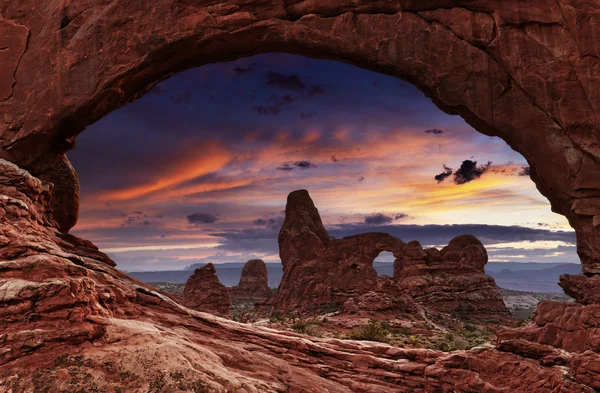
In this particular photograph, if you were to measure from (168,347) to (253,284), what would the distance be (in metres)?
74.4

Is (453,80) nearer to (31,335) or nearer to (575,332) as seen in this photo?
(575,332)

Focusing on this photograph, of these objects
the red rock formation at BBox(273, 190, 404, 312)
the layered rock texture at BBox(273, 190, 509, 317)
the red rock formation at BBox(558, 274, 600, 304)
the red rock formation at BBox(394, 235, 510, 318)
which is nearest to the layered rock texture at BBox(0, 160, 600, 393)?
the red rock formation at BBox(558, 274, 600, 304)

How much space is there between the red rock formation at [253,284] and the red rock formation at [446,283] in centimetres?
3578

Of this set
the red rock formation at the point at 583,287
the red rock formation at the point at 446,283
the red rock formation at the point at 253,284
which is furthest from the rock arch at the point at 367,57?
the red rock formation at the point at 253,284

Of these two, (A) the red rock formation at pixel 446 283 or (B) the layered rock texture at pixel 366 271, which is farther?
(B) the layered rock texture at pixel 366 271

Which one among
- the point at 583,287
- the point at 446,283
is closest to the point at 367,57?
the point at 583,287

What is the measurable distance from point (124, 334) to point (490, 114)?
11.6 metres

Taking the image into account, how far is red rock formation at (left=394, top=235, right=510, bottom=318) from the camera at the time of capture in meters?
47.0

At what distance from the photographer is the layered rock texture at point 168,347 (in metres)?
7.36

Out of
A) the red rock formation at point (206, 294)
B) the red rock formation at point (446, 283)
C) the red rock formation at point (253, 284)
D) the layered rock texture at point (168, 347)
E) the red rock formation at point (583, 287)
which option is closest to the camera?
the layered rock texture at point (168, 347)

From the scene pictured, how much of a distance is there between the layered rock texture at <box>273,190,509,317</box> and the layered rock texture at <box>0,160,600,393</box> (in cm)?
2954

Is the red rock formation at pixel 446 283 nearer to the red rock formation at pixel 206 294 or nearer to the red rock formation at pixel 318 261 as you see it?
the red rock formation at pixel 318 261

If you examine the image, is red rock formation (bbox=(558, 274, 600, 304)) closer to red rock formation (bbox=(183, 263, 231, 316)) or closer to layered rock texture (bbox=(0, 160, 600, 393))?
layered rock texture (bbox=(0, 160, 600, 393))

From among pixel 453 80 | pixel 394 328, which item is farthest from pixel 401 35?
pixel 394 328
